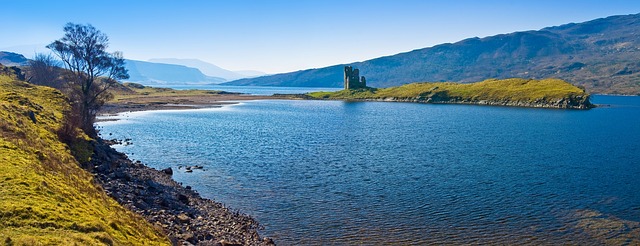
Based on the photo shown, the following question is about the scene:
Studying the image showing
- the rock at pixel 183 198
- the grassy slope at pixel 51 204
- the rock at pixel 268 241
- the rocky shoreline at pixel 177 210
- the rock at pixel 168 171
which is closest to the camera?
the grassy slope at pixel 51 204

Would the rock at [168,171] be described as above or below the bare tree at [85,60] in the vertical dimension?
below

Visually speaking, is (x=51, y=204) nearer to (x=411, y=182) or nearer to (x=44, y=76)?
(x=411, y=182)

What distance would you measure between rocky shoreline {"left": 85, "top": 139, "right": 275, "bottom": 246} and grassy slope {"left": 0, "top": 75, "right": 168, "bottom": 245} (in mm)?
2528

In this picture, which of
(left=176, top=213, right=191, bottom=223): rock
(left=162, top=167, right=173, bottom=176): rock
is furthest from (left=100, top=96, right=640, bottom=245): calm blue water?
(left=176, top=213, right=191, bottom=223): rock

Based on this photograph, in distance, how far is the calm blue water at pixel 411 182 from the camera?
31188 millimetres

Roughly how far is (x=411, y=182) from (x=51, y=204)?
3440 cm

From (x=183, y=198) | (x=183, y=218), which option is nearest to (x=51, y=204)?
(x=183, y=218)

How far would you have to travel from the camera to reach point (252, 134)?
85.7 meters

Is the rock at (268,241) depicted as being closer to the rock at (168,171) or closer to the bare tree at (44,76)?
the rock at (168,171)

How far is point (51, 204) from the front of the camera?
1800 cm

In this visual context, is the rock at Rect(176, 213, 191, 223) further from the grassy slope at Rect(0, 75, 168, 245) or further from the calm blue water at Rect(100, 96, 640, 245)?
the calm blue water at Rect(100, 96, 640, 245)

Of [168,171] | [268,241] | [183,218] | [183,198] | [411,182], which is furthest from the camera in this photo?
[168,171]

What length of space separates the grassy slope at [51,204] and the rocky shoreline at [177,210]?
2.53 m

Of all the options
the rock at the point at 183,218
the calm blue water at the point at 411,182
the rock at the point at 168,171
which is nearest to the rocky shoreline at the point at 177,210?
the rock at the point at 183,218
